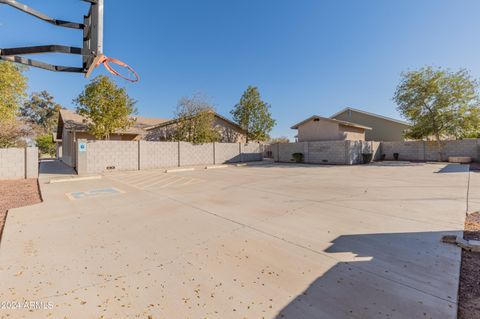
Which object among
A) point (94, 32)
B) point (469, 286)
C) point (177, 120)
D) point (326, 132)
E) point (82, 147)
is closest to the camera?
point (469, 286)

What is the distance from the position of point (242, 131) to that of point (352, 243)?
22893 mm

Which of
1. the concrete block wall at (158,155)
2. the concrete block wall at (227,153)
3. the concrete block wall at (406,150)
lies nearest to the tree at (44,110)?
the concrete block wall at (158,155)

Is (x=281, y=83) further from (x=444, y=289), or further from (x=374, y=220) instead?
(x=444, y=289)

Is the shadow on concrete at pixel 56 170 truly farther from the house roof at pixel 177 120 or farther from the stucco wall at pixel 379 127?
the stucco wall at pixel 379 127

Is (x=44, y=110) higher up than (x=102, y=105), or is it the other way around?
(x=44, y=110)

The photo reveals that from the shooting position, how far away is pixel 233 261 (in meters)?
3.12

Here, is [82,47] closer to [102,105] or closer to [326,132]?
[102,105]

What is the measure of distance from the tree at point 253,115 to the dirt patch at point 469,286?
73.7 ft

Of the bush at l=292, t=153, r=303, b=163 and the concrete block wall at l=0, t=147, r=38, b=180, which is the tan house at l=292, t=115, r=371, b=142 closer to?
the bush at l=292, t=153, r=303, b=163

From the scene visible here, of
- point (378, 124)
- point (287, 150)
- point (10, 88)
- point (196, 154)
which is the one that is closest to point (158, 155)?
point (196, 154)

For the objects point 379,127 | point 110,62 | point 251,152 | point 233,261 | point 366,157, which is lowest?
point 233,261

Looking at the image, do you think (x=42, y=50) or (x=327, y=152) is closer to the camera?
(x=42, y=50)

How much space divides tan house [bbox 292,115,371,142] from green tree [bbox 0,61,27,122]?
2071cm

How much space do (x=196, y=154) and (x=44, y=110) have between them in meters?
43.1
